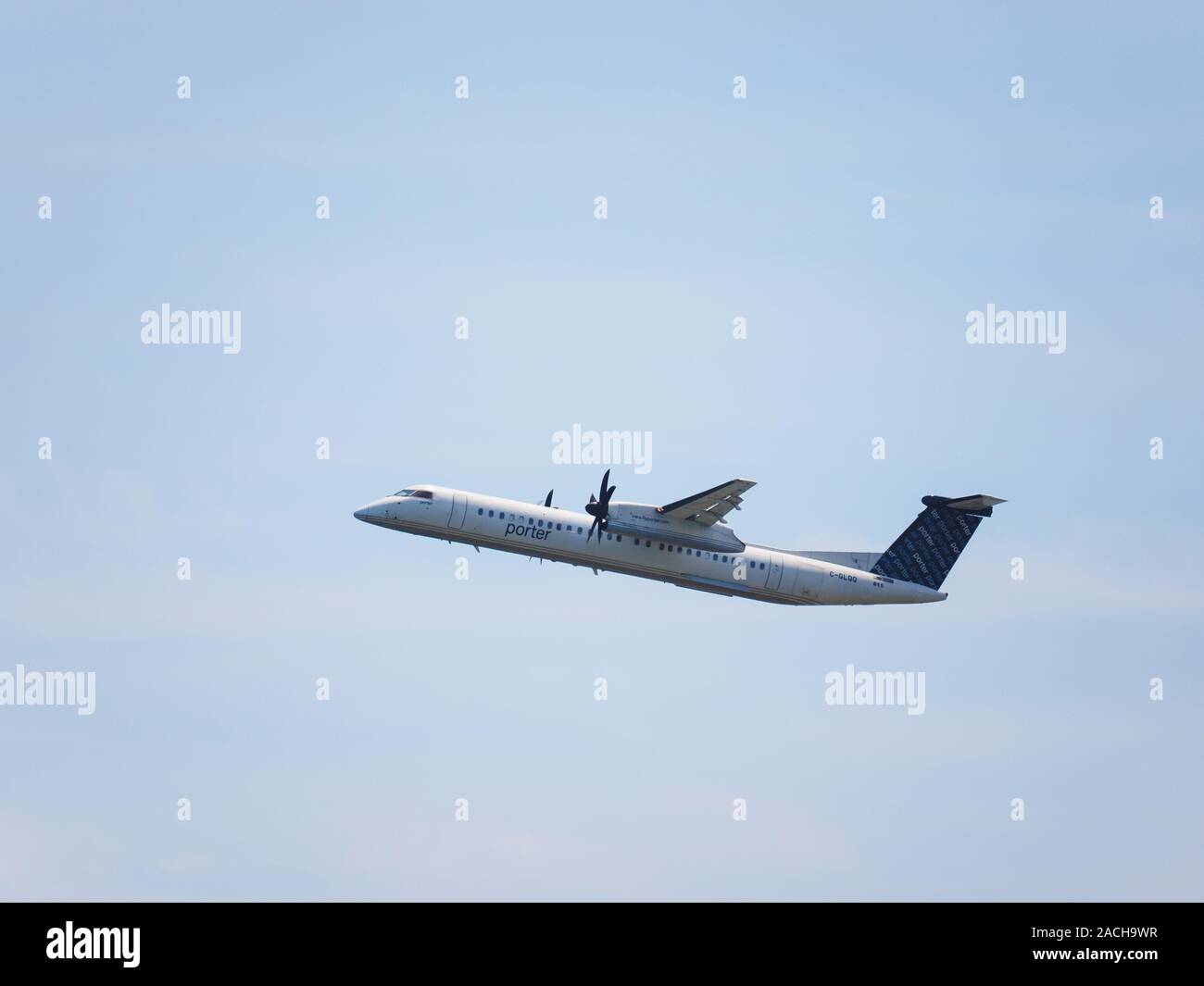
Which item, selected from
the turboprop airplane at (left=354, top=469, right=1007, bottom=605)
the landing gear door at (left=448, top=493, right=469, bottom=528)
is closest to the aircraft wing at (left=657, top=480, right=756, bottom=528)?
the turboprop airplane at (left=354, top=469, right=1007, bottom=605)

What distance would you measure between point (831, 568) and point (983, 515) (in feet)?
25.3

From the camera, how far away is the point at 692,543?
8569 centimetres

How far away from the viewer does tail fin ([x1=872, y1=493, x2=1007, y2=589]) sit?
9019cm

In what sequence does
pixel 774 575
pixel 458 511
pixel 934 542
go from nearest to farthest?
pixel 458 511, pixel 774 575, pixel 934 542

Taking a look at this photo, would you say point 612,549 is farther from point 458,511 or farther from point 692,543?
point 458,511

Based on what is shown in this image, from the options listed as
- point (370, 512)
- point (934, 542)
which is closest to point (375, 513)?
point (370, 512)

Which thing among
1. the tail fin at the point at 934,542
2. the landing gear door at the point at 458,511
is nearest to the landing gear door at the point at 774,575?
the tail fin at the point at 934,542

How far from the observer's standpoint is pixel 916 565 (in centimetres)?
9031

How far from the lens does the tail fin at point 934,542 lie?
3551 inches

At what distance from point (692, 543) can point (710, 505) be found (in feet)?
7.03

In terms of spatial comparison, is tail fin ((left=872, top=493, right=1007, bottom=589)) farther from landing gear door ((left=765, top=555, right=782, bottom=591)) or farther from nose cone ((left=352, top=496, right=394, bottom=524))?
nose cone ((left=352, top=496, right=394, bottom=524))

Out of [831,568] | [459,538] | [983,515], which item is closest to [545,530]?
[459,538]

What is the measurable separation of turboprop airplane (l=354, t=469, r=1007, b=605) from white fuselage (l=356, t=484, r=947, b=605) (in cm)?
4
